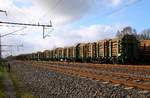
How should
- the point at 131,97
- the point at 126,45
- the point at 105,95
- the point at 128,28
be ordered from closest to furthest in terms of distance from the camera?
the point at 131,97
the point at 105,95
the point at 126,45
the point at 128,28

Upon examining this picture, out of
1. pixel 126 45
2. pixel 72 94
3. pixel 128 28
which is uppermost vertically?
pixel 128 28

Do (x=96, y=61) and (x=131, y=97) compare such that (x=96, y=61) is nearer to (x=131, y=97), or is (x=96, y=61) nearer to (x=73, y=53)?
(x=73, y=53)

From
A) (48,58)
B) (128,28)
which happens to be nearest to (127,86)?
(48,58)

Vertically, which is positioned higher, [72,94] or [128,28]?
[128,28]

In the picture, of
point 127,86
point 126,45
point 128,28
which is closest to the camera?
point 127,86

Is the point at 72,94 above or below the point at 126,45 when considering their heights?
below

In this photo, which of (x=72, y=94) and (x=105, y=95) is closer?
(x=105, y=95)

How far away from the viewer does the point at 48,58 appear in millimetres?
75625

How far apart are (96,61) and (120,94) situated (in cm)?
3070

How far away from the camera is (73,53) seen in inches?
2064

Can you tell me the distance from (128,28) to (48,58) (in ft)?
107

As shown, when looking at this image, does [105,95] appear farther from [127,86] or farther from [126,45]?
[126,45]

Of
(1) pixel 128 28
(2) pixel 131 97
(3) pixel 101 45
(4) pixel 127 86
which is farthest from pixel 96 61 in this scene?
(1) pixel 128 28

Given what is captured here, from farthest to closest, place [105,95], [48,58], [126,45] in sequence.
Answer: [48,58]
[126,45]
[105,95]
